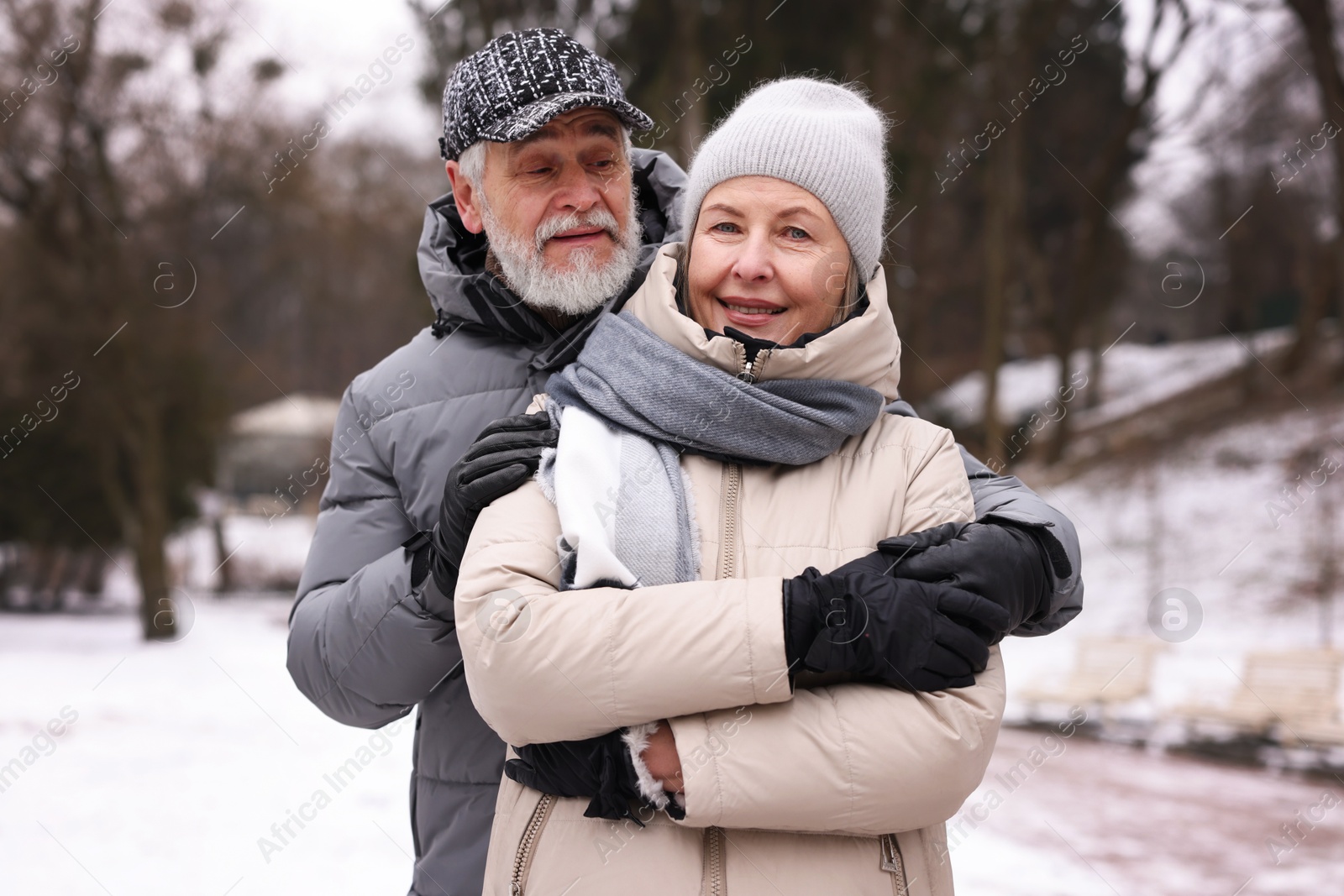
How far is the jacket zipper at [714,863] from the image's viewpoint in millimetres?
1452

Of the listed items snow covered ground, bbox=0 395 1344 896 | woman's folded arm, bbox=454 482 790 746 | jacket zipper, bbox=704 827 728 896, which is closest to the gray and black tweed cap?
woman's folded arm, bbox=454 482 790 746

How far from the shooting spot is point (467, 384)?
2.06m

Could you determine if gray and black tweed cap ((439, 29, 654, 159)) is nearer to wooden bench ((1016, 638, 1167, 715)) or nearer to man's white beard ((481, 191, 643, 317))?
man's white beard ((481, 191, 643, 317))

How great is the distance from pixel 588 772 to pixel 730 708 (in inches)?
8.7

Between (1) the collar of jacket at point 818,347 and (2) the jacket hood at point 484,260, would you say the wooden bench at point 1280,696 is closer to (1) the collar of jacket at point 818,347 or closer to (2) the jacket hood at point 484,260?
(2) the jacket hood at point 484,260

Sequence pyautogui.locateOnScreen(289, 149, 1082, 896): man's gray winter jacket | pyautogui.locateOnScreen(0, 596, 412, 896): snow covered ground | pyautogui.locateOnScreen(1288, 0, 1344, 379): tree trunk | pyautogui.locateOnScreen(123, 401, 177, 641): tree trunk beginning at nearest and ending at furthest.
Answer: pyautogui.locateOnScreen(289, 149, 1082, 896): man's gray winter jacket, pyautogui.locateOnScreen(0, 596, 412, 896): snow covered ground, pyautogui.locateOnScreen(1288, 0, 1344, 379): tree trunk, pyautogui.locateOnScreen(123, 401, 177, 641): tree trunk

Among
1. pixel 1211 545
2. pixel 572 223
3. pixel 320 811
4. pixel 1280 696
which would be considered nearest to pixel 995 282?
pixel 1211 545

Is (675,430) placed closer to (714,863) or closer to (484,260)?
(714,863)

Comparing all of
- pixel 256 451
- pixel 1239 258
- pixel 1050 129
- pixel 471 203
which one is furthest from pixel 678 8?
pixel 256 451

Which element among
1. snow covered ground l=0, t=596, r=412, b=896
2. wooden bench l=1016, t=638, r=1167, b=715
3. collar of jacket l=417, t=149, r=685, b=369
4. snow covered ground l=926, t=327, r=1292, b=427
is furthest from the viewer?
snow covered ground l=926, t=327, r=1292, b=427

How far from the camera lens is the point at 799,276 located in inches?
66.4

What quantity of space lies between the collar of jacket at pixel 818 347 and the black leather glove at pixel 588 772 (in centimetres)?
57

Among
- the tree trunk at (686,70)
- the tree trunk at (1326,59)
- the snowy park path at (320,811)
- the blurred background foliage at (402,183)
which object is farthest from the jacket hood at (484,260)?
the tree trunk at (1326,59)

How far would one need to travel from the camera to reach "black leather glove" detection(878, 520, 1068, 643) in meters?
1.50
